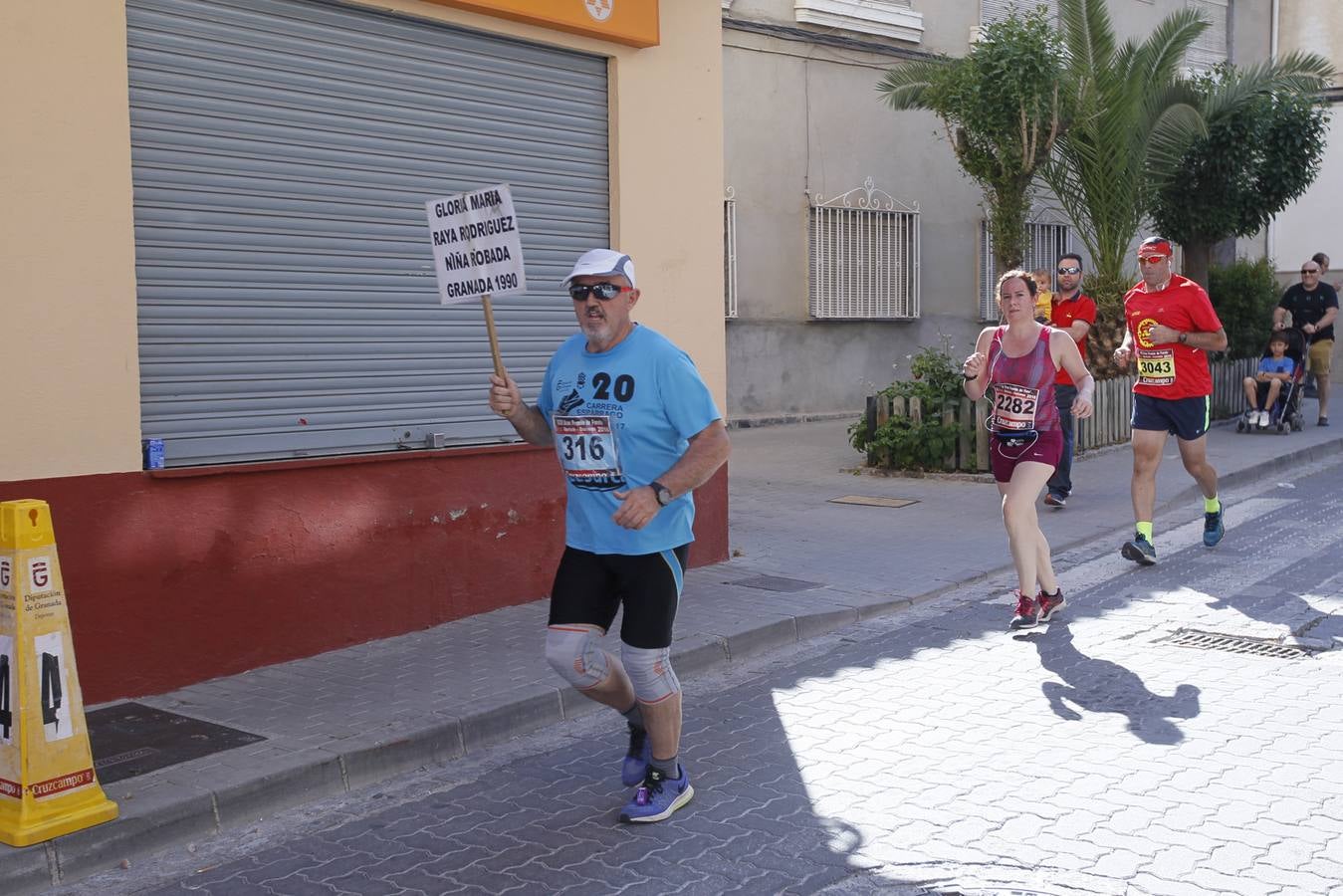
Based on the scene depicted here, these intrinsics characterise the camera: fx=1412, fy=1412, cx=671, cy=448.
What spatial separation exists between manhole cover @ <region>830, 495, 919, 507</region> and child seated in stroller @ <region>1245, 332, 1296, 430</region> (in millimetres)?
6202

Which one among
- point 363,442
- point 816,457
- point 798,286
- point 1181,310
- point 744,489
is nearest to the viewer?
point 363,442

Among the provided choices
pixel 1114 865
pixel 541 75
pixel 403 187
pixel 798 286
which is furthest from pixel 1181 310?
pixel 798 286

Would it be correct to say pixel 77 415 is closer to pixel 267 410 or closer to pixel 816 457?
pixel 267 410

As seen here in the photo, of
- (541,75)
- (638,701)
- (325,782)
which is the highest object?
(541,75)

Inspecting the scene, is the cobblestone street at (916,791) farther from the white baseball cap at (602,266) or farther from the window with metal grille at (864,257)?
the window with metal grille at (864,257)

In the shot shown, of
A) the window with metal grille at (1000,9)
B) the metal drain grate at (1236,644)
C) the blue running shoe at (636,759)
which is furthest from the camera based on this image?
the window with metal grille at (1000,9)

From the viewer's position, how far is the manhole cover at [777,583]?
28.6ft

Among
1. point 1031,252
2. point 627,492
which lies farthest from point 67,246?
point 1031,252

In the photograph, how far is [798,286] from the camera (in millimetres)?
18969

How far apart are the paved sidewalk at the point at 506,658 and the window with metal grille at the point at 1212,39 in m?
15.6

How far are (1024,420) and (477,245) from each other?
11.1 ft

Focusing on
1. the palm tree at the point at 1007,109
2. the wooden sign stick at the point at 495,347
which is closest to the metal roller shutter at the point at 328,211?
the wooden sign stick at the point at 495,347

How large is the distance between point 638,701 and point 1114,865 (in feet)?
5.50

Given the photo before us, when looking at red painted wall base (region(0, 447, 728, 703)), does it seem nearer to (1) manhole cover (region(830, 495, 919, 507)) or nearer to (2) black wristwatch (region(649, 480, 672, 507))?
(2) black wristwatch (region(649, 480, 672, 507))
